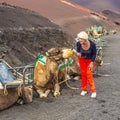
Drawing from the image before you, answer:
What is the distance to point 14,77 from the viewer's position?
35.2ft

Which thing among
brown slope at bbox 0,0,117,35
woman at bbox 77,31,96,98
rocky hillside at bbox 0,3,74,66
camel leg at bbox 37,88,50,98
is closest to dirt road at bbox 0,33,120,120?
camel leg at bbox 37,88,50,98

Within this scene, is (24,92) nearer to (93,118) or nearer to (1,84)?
(1,84)

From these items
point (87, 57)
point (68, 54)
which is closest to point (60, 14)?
point (68, 54)

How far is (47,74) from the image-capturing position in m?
11.6

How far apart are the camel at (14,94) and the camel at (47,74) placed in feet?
2.28

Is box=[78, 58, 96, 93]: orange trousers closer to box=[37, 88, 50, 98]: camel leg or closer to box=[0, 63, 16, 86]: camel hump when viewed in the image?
box=[37, 88, 50, 98]: camel leg

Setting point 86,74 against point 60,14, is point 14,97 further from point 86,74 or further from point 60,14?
point 60,14

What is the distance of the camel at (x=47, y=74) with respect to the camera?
11.5m

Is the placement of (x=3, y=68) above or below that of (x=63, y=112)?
above

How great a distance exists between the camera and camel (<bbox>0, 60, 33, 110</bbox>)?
10141mm

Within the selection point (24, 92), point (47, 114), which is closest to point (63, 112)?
point (47, 114)

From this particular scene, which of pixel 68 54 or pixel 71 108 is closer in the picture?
pixel 71 108

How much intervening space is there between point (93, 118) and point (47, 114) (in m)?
1.04

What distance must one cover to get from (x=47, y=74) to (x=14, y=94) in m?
1.39
